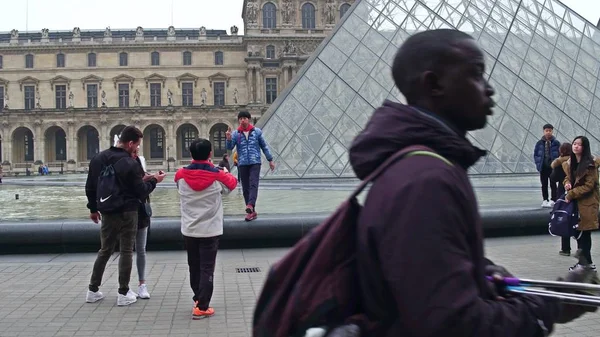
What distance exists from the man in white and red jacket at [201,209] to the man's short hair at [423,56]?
10.4ft

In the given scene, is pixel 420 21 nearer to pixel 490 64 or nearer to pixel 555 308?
pixel 490 64

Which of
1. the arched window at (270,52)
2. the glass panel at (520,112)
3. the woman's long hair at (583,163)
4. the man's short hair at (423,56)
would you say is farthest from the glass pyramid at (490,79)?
the arched window at (270,52)

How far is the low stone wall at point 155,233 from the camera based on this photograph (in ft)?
21.4

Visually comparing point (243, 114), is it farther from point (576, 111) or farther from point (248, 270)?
point (576, 111)

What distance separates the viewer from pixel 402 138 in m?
1.16

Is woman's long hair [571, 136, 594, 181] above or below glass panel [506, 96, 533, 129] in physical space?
below

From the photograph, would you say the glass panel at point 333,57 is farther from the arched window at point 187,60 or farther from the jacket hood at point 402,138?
the arched window at point 187,60

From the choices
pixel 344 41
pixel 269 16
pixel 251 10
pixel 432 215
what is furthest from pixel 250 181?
pixel 269 16

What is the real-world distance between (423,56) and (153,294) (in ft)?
13.4

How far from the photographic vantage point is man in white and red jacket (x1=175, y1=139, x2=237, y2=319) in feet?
13.9

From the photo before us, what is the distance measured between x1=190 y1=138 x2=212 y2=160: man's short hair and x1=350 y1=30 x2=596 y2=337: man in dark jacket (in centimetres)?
322

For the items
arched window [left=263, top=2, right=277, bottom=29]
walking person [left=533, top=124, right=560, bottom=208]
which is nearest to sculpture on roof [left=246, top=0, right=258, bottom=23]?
arched window [left=263, top=2, right=277, bottom=29]

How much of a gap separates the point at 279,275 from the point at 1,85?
208 feet

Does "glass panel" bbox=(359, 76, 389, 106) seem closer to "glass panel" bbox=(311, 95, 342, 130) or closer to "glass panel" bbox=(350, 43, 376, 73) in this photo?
"glass panel" bbox=(350, 43, 376, 73)
